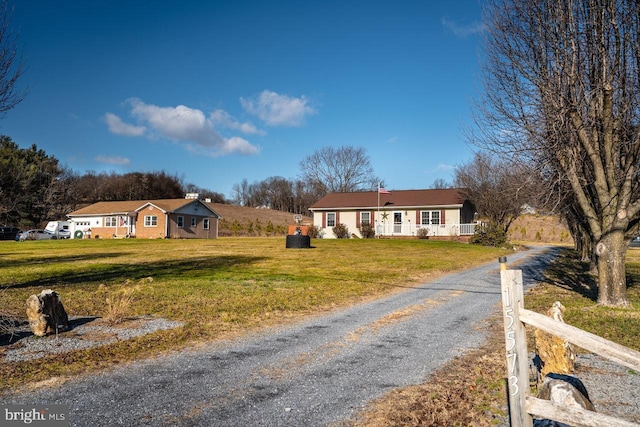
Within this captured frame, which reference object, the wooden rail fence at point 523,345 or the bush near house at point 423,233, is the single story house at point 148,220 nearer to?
the bush near house at point 423,233

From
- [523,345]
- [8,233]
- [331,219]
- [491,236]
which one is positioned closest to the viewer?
[523,345]

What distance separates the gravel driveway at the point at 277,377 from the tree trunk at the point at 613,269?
144 inches

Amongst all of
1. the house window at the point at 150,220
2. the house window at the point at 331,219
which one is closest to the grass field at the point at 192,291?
the house window at the point at 331,219

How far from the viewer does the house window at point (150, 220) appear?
147 ft

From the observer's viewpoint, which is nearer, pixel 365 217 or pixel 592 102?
pixel 592 102

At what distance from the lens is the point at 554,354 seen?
16.1 feet

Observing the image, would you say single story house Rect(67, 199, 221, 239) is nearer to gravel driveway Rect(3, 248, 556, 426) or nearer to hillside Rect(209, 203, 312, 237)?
hillside Rect(209, 203, 312, 237)

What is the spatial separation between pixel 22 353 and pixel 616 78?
11878 mm

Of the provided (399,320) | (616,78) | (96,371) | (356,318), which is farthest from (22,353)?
(616,78)

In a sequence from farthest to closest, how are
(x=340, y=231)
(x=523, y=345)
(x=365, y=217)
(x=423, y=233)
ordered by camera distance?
(x=365, y=217)
(x=340, y=231)
(x=423, y=233)
(x=523, y=345)

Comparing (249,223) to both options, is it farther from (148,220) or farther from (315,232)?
(315,232)

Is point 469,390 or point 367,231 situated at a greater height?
point 367,231

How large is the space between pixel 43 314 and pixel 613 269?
11263mm

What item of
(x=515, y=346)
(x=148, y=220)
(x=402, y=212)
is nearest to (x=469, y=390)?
(x=515, y=346)
